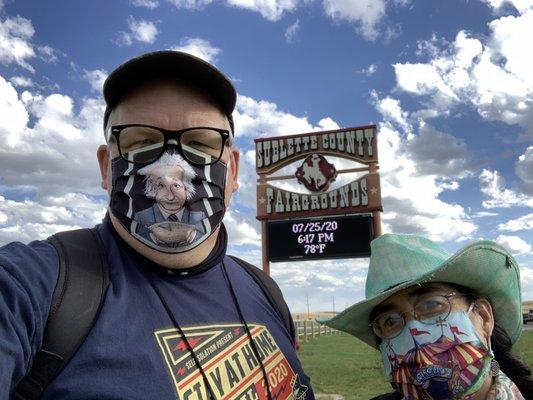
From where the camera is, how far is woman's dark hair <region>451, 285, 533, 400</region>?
2295mm

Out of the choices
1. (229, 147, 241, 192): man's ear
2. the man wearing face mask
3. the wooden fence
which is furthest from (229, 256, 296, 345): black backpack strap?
the wooden fence

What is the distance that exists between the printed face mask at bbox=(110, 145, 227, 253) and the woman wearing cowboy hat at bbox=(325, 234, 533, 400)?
0.89 metres

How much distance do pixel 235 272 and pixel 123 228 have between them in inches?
25.2

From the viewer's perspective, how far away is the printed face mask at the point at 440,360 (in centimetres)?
202

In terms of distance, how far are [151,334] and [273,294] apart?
923mm

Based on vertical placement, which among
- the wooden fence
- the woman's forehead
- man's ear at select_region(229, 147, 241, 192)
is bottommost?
the wooden fence

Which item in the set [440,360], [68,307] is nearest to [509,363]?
[440,360]

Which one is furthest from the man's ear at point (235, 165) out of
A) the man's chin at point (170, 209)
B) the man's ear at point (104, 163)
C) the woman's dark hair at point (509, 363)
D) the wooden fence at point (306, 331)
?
the wooden fence at point (306, 331)

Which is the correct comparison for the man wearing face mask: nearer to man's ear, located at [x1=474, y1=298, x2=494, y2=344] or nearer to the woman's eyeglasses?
the woman's eyeglasses

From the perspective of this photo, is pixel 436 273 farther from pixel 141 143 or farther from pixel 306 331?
pixel 306 331

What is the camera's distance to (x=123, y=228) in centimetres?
218

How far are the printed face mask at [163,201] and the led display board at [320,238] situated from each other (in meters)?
10.2

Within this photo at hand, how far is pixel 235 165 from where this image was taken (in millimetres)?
2627

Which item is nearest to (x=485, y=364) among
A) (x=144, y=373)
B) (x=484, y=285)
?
(x=484, y=285)
